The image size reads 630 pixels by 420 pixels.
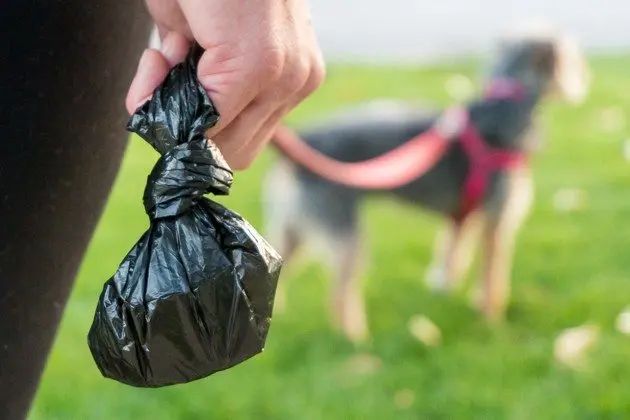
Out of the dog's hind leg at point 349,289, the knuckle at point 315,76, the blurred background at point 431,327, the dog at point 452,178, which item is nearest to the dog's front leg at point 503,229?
the dog at point 452,178

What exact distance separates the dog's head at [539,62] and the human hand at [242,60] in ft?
7.73

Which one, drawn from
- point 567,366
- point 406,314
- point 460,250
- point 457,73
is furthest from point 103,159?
point 457,73

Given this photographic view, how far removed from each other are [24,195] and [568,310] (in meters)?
2.30

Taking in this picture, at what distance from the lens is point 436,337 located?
9.48ft

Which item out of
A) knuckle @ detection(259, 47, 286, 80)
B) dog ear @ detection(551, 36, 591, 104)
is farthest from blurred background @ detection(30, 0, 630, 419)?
knuckle @ detection(259, 47, 286, 80)

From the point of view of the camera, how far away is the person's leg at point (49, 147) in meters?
0.99

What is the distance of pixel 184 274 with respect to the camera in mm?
929

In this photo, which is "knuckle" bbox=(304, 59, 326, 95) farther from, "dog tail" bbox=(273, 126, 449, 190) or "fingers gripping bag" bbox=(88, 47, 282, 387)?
"dog tail" bbox=(273, 126, 449, 190)

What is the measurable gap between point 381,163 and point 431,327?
1.82 feet

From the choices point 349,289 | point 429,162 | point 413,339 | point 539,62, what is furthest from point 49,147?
point 539,62

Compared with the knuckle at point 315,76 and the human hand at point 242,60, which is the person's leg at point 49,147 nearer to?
the human hand at point 242,60

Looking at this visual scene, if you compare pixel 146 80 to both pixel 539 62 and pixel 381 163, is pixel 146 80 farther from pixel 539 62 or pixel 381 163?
pixel 539 62

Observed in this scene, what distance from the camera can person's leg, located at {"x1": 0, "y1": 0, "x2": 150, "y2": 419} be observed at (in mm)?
990

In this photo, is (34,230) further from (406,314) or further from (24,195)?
(406,314)
